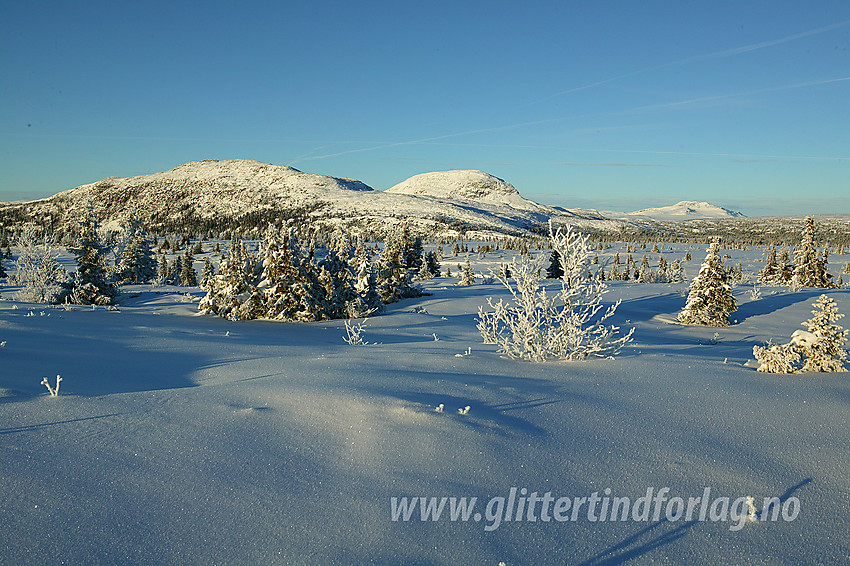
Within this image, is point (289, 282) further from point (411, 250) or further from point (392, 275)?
point (411, 250)

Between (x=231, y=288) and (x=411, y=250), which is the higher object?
(x=411, y=250)

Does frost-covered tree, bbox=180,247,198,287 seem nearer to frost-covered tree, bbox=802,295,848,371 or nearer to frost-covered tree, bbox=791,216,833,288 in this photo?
frost-covered tree, bbox=802,295,848,371

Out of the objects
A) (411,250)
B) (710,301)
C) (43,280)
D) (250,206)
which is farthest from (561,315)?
(250,206)

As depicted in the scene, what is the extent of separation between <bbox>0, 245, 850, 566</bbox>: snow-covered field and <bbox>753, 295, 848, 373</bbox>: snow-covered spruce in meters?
0.29

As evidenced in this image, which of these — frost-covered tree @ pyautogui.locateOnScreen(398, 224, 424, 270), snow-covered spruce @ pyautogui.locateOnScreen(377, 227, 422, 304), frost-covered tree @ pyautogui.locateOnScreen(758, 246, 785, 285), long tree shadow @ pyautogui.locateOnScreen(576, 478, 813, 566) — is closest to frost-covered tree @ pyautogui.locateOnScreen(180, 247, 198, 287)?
frost-covered tree @ pyautogui.locateOnScreen(398, 224, 424, 270)

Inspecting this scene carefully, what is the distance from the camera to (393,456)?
3.98 m

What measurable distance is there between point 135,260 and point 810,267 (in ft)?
149

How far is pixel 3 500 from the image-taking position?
3197 mm

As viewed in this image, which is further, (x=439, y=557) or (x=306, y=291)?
(x=306, y=291)

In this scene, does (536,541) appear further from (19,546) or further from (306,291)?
(306,291)

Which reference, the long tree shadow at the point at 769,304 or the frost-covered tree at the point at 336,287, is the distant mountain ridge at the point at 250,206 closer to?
the frost-covered tree at the point at 336,287

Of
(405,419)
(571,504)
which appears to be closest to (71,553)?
(405,419)

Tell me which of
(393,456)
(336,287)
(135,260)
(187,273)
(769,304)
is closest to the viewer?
(393,456)

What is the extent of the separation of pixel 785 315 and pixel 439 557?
20902 millimetres
